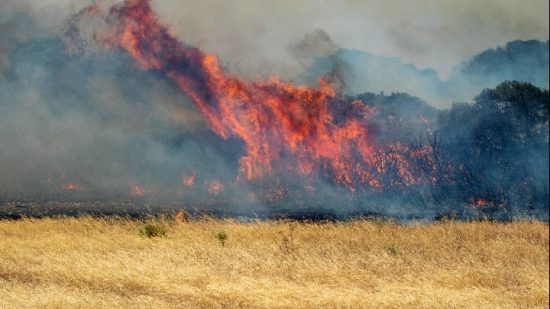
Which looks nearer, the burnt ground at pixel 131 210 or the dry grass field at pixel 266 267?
the dry grass field at pixel 266 267

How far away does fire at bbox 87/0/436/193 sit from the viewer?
42575 millimetres

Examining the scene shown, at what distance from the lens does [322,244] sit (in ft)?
69.3

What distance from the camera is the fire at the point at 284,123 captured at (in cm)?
4258

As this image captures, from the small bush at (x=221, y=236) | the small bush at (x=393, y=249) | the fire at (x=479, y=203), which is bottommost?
the small bush at (x=221, y=236)

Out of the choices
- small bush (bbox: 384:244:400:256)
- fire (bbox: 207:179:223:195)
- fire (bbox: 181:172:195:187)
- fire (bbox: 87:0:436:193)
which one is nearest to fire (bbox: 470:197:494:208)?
fire (bbox: 87:0:436:193)

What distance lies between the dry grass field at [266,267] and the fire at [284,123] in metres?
18.4

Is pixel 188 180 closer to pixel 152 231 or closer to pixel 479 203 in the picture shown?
pixel 152 231

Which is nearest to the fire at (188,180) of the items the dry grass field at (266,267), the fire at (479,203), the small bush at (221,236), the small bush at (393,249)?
the dry grass field at (266,267)

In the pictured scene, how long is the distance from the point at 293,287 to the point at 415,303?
11.8 ft

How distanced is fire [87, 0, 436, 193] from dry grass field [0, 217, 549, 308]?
1841 cm

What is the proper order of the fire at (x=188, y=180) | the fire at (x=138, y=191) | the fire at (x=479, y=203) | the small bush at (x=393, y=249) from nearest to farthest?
1. the small bush at (x=393, y=249)
2. the fire at (x=479, y=203)
3. the fire at (x=138, y=191)
4. the fire at (x=188, y=180)

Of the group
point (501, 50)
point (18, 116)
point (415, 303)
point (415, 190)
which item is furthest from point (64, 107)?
point (501, 50)

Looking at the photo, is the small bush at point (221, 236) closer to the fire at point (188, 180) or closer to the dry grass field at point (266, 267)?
the dry grass field at point (266, 267)

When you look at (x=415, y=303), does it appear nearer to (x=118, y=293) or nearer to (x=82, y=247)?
(x=118, y=293)
